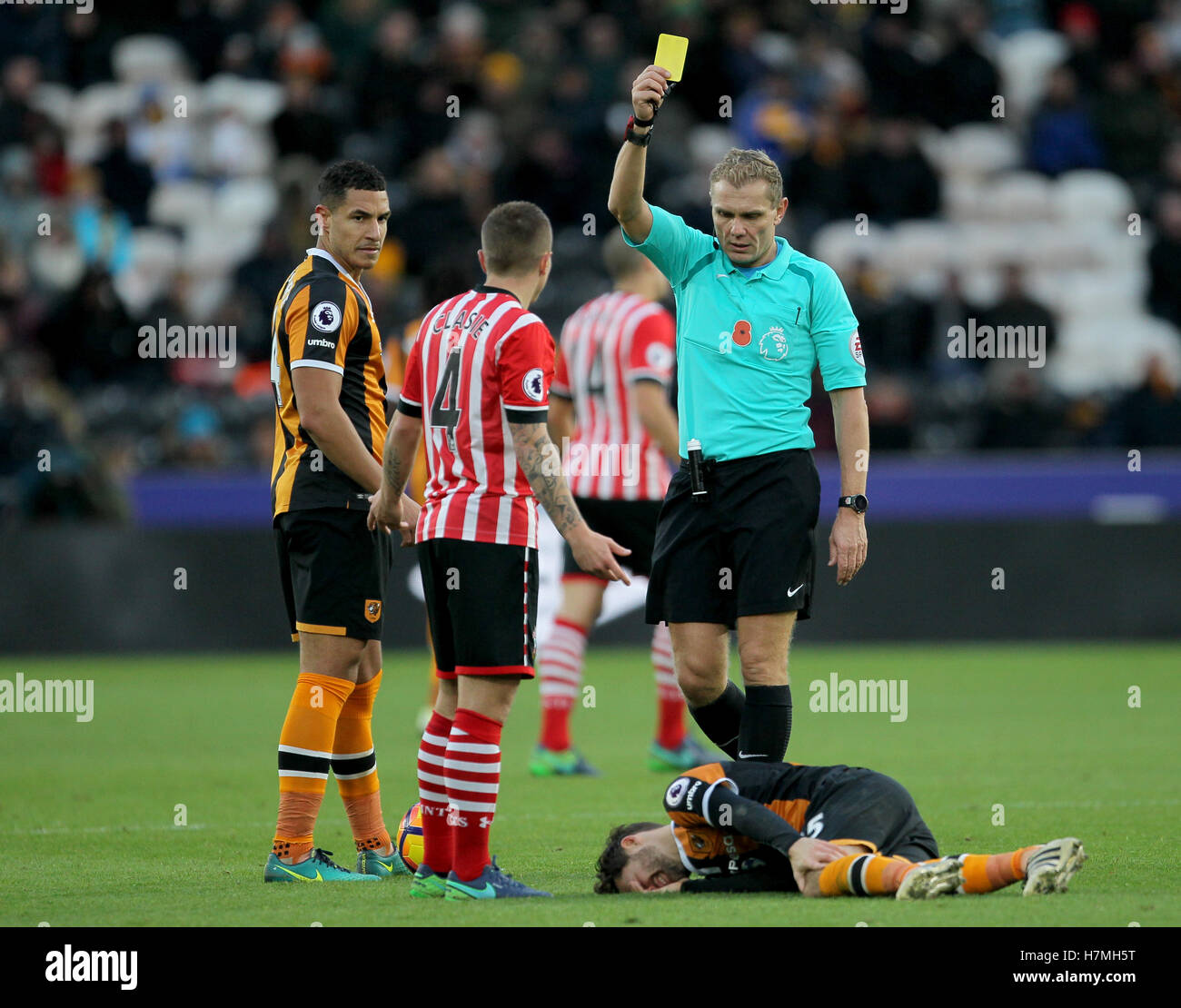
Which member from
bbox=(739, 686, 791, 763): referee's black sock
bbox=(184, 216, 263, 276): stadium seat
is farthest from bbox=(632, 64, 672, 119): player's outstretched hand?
bbox=(184, 216, 263, 276): stadium seat

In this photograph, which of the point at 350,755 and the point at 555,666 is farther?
the point at 555,666

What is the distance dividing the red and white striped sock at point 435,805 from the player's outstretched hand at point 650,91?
216 centimetres

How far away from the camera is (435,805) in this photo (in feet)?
19.5

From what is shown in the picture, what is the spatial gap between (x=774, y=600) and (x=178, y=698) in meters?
7.37

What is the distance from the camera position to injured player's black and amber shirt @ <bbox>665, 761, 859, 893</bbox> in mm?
5598

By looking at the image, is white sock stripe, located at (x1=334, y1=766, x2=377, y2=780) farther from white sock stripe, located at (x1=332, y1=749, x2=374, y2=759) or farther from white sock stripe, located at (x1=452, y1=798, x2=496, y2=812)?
white sock stripe, located at (x1=452, y1=798, x2=496, y2=812)

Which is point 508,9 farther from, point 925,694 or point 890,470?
point 925,694

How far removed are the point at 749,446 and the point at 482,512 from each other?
1.17 meters

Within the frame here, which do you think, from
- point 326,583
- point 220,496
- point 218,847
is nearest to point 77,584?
point 220,496

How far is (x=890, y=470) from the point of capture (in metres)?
15.8

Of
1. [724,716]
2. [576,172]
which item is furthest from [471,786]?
[576,172]

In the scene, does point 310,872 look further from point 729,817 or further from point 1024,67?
point 1024,67

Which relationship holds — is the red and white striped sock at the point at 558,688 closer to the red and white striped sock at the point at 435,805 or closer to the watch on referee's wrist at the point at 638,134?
the red and white striped sock at the point at 435,805

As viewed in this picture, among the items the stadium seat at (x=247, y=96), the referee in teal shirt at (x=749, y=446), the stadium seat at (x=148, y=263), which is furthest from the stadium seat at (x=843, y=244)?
the referee in teal shirt at (x=749, y=446)
